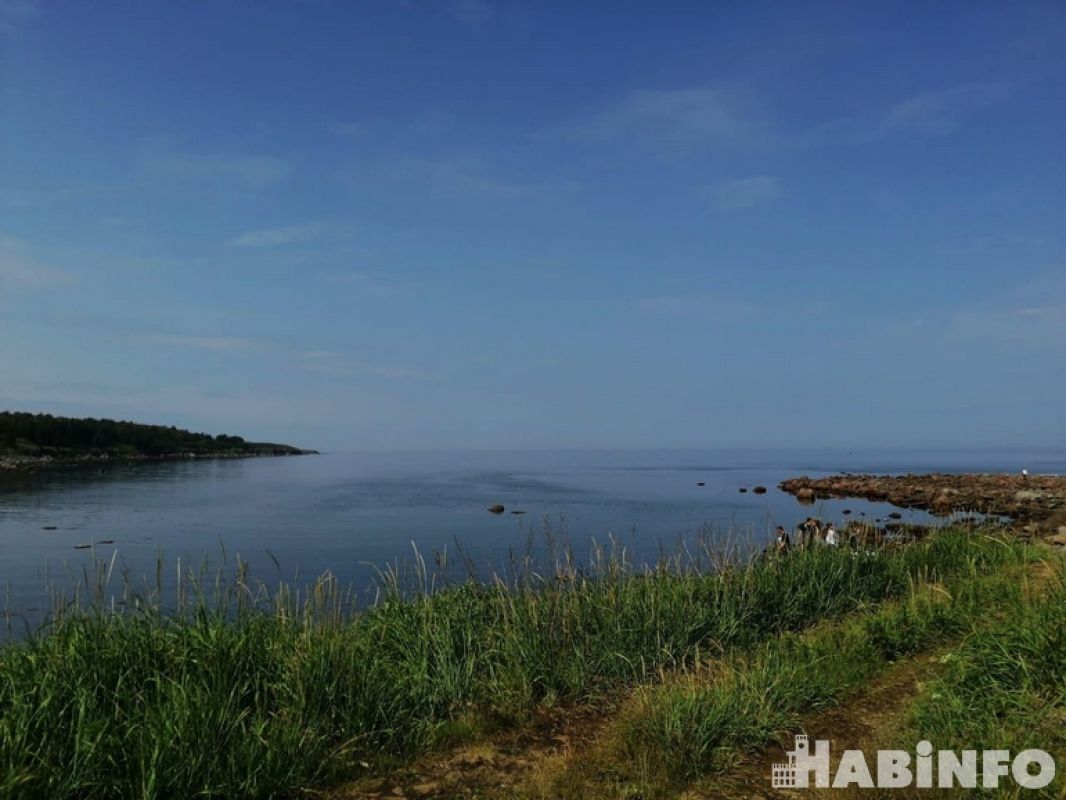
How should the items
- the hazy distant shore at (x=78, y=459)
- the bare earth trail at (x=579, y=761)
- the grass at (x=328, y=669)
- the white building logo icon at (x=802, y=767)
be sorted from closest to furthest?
the grass at (x=328, y=669)
the bare earth trail at (x=579, y=761)
the white building logo icon at (x=802, y=767)
the hazy distant shore at (x=78, y=459)

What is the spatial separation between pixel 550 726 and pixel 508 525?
109 ft

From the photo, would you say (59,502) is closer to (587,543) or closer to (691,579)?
(587,543)

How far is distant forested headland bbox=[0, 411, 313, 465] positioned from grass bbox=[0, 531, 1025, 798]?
103 metres

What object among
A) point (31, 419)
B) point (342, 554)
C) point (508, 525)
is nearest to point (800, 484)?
point (508, 525)

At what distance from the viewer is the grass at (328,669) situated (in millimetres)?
5422

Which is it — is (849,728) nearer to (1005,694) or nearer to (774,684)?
(774,684)

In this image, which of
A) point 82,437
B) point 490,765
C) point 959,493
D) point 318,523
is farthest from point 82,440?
point 490,765

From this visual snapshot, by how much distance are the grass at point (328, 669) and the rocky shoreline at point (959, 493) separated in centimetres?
2332

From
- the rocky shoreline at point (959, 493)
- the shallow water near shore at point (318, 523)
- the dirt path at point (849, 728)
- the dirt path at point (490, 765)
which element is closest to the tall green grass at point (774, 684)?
the dirt path at point (849, 728)

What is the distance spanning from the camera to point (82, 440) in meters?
119

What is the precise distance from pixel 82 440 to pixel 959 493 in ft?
410

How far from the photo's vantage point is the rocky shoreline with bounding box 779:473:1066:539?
42406 millimetres

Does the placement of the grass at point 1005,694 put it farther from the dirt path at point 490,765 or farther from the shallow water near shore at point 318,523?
the shallow water near shore at point 318,523

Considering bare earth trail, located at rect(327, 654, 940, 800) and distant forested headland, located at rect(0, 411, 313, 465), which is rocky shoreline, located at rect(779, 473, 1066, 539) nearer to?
bare earth trail, located at rect(327, 654, 940, 800)
